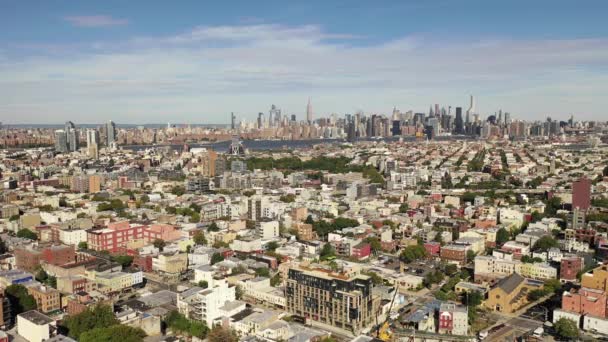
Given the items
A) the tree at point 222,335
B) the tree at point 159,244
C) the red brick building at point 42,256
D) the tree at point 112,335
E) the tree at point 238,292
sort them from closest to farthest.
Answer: the tree at point 112,335
the tree at point 222,335
the tree at point 238,292
the red brick building at point 42,256
the tree at point 159,244

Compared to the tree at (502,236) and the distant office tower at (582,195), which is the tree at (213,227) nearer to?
the tree at (502,236)

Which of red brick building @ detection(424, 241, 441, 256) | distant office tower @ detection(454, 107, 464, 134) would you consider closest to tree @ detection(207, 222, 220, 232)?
red brick building @ detection(424, 241, 441, 256)

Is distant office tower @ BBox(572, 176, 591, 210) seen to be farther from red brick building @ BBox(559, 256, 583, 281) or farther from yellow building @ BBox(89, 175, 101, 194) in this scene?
yellow building @ BBox(89, 175, 101, 194)

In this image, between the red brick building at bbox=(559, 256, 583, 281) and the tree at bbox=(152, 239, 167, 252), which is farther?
the tree at bbox=(152, 239, 167, 252)

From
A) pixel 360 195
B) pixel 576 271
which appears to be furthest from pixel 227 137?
pixel 576 271

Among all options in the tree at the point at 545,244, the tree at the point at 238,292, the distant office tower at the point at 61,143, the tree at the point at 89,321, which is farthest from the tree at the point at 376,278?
the distant office tower at the point at 61,143

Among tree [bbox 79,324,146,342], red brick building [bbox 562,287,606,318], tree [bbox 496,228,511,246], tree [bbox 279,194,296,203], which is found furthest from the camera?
tree [bbox 279,194,296,203]
